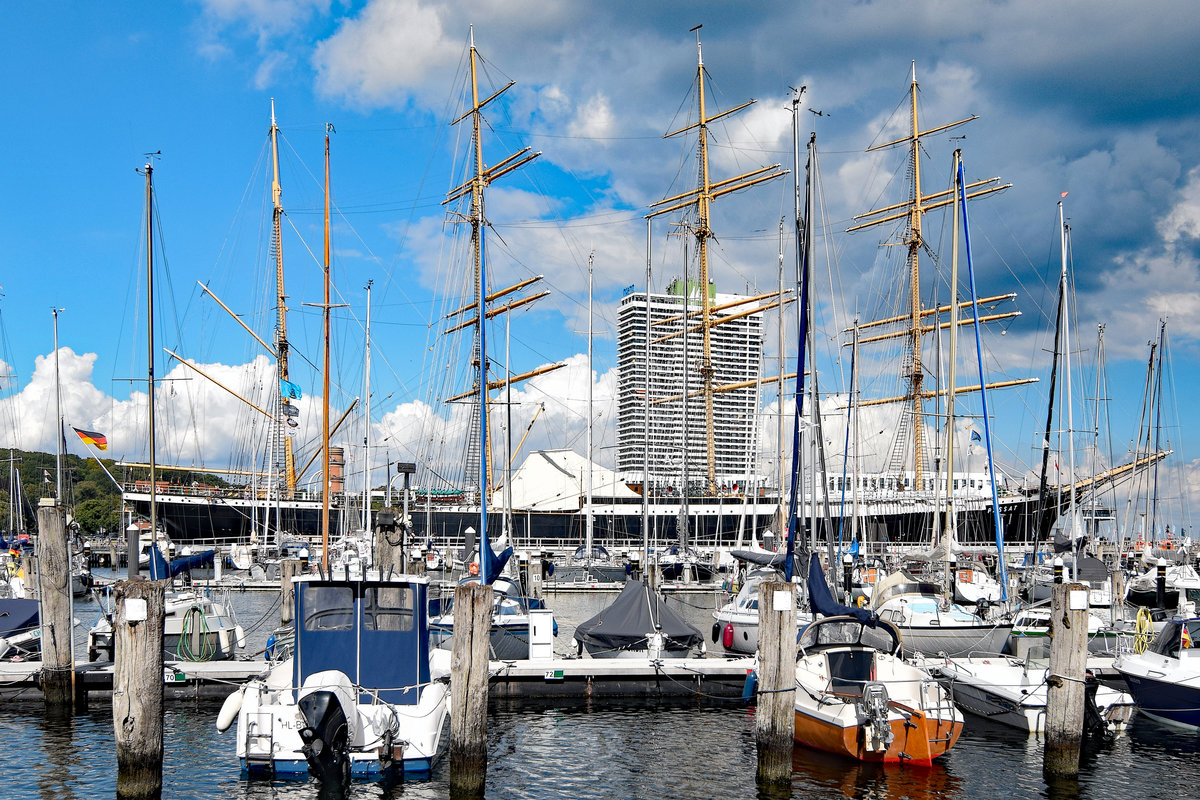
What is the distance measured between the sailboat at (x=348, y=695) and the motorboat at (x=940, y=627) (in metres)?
15.7

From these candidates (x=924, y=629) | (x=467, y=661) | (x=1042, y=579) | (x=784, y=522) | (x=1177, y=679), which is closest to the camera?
(x=467, y=661)

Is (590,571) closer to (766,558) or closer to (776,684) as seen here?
(766,558)

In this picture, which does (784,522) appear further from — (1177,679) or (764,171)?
(764,171)

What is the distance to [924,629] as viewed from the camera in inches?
1110

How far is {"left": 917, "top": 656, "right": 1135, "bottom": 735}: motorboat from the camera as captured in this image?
20891mm

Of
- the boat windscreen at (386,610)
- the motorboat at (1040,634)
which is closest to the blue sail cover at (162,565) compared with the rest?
the boat windscreen at (386,610)

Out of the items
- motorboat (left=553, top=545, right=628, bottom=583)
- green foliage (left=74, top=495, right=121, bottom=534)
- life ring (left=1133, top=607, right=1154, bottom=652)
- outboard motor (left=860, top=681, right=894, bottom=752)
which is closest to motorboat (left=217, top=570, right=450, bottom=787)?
outboard motor (left=860, top=681, right=894, bottom=752)

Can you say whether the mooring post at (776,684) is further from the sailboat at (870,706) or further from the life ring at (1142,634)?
the life ring at (1142,634)

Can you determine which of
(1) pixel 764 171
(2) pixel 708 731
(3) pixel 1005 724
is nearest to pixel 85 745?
(2) pixel 708 731

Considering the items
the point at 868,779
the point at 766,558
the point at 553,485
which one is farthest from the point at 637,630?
the point at 553,485

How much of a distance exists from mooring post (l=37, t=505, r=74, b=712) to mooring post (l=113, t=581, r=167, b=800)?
7.02m

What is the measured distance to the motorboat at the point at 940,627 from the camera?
28.1 meters

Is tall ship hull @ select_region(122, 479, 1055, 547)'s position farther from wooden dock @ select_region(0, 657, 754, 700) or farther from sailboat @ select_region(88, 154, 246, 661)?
wooden dock @ select_region(0, 657, 754, 700)

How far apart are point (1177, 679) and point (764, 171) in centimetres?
6424
